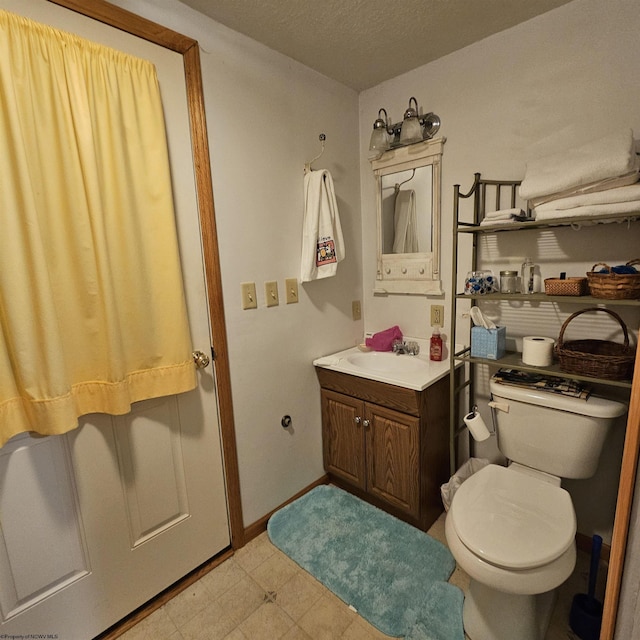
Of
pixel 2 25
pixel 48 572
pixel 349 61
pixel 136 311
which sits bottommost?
pixel 48 572

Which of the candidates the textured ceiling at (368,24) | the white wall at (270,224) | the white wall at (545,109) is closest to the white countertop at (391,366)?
the white wall at (270,224)

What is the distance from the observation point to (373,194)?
2.17m

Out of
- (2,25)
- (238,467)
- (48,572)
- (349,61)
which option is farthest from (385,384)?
(2,25)

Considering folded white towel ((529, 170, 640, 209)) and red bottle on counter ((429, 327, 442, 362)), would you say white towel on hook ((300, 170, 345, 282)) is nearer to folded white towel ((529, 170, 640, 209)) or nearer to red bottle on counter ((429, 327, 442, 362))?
red bottle on counter ((429, 327, 442, 362))

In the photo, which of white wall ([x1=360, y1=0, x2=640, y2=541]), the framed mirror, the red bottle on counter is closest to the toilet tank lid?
white wall ([x1=360, y1=0, x2=640, y2=541])

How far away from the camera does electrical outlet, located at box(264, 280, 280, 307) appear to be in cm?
175

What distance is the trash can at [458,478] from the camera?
174 centimetres

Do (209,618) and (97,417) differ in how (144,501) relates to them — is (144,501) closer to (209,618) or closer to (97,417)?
(97,417)

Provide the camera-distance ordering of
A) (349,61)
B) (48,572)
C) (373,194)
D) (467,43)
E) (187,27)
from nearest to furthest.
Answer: (48,572) → (187,27) → (467,43) → (349,61) → (373,194)

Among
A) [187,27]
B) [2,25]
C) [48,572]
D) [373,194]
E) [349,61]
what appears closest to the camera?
[2,25]

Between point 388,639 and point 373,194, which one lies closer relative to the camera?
point 388,639

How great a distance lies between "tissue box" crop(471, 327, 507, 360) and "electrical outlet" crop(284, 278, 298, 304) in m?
0.90

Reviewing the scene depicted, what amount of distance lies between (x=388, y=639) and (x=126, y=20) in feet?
7.87

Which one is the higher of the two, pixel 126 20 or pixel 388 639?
pixel 126 20
